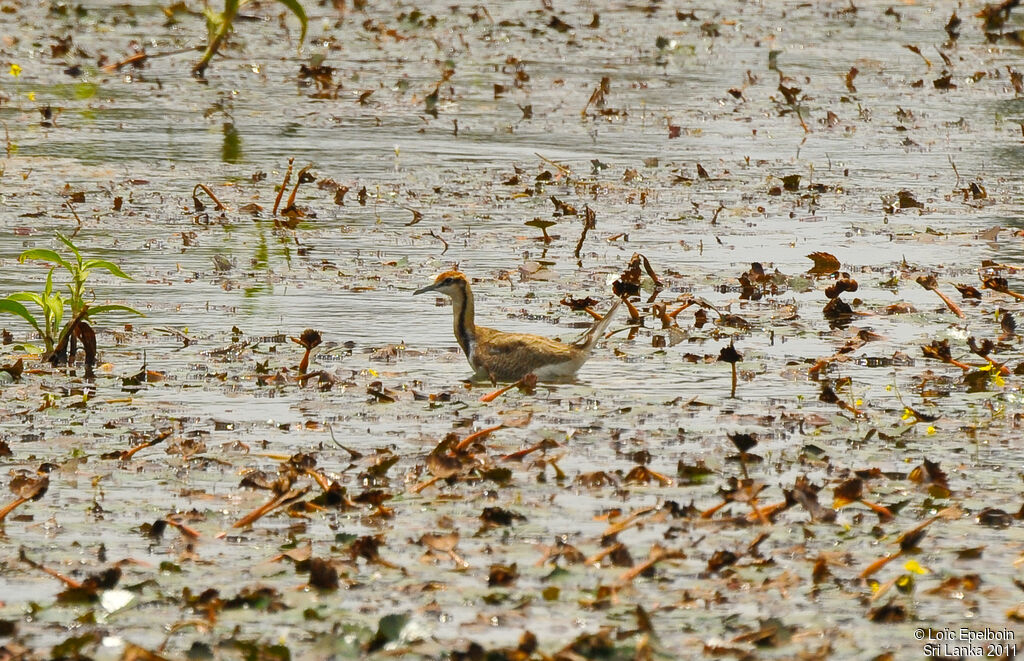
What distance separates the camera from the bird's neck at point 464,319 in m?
9.23

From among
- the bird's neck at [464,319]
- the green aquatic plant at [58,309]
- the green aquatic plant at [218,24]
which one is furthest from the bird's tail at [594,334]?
the green aquatic plant at [218,24]

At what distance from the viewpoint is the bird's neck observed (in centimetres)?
923

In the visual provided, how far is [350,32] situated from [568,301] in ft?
44.1

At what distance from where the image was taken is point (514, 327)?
10.1 metres

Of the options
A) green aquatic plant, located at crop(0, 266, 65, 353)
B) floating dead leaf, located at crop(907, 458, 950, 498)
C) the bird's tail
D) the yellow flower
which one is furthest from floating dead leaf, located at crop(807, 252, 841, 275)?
the yellow flower

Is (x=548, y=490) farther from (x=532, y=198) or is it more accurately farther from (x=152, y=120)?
(x=152, y=120)

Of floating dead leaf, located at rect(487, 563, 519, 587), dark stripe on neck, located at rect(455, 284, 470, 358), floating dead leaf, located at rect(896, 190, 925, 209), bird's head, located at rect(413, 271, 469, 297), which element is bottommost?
floating dead leaf, located at rect(487, 563, 519, 587)

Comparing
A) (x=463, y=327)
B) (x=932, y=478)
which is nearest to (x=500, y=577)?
(x=932, y=478)

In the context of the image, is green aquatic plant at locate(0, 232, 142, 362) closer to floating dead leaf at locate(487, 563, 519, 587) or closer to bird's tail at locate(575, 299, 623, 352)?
bird's tail at locate(575, 299, 623, 352)

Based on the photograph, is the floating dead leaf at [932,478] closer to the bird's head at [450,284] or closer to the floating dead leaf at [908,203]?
the bird's head at [450,284]

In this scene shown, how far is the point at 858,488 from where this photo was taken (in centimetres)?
659

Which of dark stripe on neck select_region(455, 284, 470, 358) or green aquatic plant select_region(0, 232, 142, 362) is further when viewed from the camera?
dark stripe on neck select_region(455, 284, 470, 358)

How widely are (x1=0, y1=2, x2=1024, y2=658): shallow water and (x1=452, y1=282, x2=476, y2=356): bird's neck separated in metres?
0.17

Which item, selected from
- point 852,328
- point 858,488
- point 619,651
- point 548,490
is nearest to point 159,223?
point 852,328
